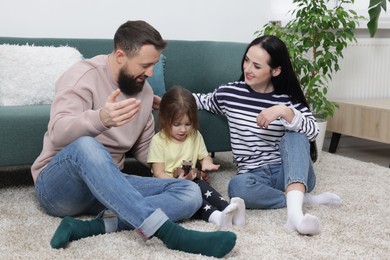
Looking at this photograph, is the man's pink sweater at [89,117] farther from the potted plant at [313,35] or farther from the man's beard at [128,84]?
the potted plant at [313,35]

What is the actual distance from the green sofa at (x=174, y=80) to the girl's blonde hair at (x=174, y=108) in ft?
1.57

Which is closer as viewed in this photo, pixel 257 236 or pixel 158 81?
pixel 257 236

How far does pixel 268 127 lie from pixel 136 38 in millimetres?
698

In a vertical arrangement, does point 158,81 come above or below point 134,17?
below

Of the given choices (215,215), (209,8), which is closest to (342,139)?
(209,8)

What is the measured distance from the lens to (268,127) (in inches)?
96.0

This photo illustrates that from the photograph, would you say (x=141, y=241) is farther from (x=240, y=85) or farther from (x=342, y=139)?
(x=342, y=139)

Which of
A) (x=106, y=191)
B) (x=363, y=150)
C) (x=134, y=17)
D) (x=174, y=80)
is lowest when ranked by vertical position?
(x=363, y=150)

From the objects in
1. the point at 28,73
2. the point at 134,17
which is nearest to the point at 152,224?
the point at 28,73

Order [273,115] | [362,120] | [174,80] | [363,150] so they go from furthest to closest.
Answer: [363,150] < [362,120] < [174,80] < [273,115]

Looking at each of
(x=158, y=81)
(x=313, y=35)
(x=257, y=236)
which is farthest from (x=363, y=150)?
(x=257, y=236)

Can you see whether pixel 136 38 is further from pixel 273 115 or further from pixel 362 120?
pixel 362 120

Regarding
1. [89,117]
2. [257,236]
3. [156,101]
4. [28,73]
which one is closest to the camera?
[89,117]

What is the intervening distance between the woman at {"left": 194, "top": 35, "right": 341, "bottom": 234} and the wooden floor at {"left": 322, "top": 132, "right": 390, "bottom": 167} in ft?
5.23
